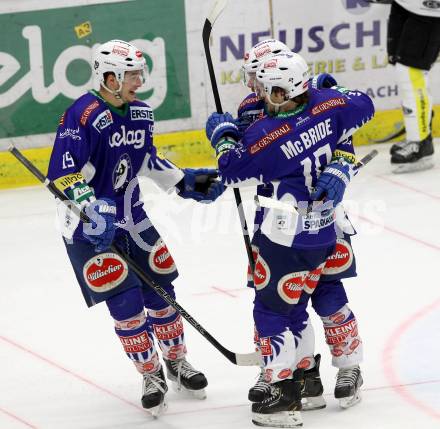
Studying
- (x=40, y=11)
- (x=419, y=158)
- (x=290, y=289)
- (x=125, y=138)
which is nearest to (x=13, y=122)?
(x=40, y=11)

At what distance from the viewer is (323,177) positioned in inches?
170

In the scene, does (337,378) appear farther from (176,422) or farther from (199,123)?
(199,123)

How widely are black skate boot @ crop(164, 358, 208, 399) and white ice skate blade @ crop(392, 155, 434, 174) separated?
128 inches

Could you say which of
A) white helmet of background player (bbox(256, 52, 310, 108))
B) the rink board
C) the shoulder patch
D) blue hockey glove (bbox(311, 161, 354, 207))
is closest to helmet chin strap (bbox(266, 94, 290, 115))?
white helmet of background player (bbox(256, 52, 310, 108))

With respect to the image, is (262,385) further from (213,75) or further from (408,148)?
(408,148)

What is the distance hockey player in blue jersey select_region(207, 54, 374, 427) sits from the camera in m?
4.27

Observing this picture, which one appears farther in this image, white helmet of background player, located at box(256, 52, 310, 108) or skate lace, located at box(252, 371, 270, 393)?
skate lace, located at box(252, 371, 270, 393)

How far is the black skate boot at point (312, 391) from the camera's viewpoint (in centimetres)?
467

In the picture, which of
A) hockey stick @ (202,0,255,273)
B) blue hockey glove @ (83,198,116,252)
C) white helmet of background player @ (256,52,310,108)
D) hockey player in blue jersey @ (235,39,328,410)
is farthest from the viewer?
hockey stick @ (202,0,255,273)

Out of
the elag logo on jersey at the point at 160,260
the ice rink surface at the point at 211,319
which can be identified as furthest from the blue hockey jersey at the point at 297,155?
the ice rink surface at the point at 211,319

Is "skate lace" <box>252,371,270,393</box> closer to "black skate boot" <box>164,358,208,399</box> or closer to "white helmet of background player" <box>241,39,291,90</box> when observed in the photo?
"black skate boot" <box>164,358,208,399</box>

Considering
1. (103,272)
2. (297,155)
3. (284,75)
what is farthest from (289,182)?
(103,272)

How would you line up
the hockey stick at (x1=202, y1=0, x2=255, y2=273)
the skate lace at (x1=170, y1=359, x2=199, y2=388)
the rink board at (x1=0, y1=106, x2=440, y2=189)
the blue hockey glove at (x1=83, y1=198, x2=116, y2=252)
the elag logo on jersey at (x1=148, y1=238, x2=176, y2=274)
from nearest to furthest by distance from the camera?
1. the blue hockey glove at (x1=83, y1=198, x2=116, y2=252)
2. the hockey stick at (x1=202, y1=0, x2=255, y2=273)
3. the elag logo on jersey at (x1=148, y1=238, x2=176, y2=274)
4. the skate lace at (x1=170, y1=359, x2=199, y2=388)
5. the rink board at (x1=0, y1=106, x2=440, y2=189)

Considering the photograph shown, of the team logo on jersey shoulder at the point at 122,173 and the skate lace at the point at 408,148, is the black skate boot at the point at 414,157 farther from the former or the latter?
the team logo on jersey shoulder at the point at 122,173
